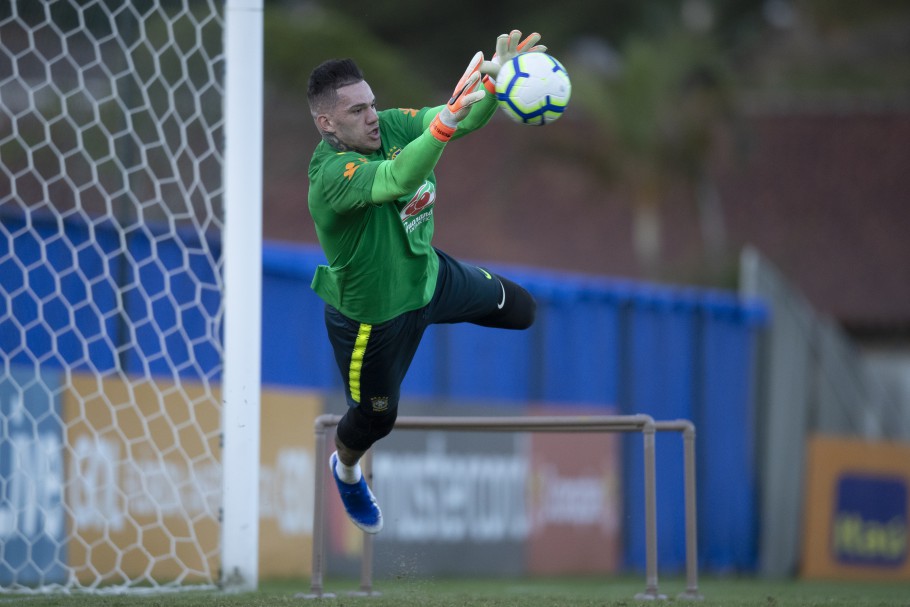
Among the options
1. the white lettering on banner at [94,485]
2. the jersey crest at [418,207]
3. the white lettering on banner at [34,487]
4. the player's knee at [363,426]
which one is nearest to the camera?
the jersey crest at [418,207]

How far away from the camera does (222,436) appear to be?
729 cm

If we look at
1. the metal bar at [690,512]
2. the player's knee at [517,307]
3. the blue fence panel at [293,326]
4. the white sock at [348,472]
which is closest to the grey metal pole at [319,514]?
the white sock at [348,472]

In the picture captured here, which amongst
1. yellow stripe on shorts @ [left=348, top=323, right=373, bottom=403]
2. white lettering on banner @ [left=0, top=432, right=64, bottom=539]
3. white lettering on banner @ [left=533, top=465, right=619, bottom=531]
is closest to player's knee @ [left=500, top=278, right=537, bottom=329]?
yellow stripe on shorts @ [left=348, top=323, right=373, bottom=403]

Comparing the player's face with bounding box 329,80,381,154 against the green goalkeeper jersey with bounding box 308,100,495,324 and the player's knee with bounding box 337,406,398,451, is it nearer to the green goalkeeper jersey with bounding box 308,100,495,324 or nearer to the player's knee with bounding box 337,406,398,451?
the green goalkeeper jersey with bounding box 308,100,495,324

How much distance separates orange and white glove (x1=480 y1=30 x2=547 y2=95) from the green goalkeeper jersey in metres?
0.14

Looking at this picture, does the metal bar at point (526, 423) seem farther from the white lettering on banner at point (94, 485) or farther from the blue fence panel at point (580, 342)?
the blue fence panel at point (580, 342)

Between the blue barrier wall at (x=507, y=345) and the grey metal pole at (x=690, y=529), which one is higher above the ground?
the blue barrier wall at (x=507, y=345)

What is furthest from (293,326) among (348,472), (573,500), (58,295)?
(348,472)

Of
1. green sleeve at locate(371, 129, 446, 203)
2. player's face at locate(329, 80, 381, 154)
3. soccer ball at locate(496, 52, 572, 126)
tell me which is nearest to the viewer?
green sleeve at locate(371, 129, 446, 203)

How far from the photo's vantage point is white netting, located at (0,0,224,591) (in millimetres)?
7988

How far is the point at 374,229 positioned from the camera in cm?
612

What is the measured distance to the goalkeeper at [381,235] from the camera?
5641mm

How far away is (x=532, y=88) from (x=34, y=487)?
494 centimetres

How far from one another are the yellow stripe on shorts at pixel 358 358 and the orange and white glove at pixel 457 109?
122cm
